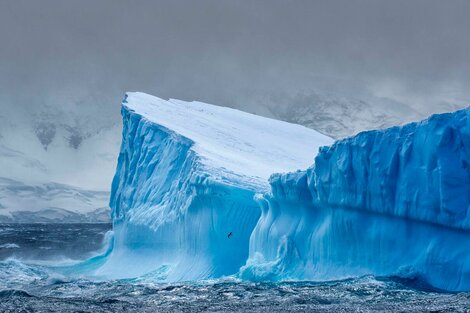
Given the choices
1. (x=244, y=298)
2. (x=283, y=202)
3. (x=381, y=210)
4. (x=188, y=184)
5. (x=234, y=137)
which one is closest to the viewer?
(x=244, y=298)

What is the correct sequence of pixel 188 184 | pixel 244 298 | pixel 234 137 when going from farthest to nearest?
pixel 234 137, pixel 188 184, pixel 244 298

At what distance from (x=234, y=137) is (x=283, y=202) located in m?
8.99

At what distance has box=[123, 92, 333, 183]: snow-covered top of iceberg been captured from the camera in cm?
2150

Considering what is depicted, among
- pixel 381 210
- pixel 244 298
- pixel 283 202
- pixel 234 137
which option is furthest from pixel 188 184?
pixel 244 298

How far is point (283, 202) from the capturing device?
17.1 m

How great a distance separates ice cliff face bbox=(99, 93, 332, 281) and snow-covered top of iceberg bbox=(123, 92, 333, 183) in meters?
0.06

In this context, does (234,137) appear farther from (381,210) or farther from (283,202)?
(381,210)

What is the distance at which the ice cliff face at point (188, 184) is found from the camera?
18859mm

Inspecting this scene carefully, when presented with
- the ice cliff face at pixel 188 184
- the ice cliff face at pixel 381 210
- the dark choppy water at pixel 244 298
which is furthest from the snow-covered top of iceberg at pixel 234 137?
the dark choppy water at pixel 244 298

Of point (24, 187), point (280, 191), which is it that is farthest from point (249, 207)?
point (24, 187)

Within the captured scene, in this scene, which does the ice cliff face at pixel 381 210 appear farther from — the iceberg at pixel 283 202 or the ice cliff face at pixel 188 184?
the ice cliff face at pixel 188 184

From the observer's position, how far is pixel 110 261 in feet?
77.8

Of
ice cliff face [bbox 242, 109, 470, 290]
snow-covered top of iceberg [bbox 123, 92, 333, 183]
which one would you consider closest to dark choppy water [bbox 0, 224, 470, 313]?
ice cliff face [bbox 242, 109, 470, 290]

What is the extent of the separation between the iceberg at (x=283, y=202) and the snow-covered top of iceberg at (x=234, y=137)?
97mm
